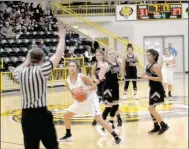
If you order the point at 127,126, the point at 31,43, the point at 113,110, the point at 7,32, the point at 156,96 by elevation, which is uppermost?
the point at 7,32

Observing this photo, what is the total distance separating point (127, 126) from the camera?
34.7 feet

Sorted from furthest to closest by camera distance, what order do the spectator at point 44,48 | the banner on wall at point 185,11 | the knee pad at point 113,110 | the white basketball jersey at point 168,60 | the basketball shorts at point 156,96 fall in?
the banner on wall at point 185,11 < the spectator at point 44,48 < the white basketball jersey at point 168,60 < the knee pad at point 113,110 < the basketball shorts at point 156,96

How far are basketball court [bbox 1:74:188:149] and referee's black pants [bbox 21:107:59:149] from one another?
133 inches

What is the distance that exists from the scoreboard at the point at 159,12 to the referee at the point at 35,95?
21.1m

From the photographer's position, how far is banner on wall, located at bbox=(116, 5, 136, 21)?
25391 millimetres

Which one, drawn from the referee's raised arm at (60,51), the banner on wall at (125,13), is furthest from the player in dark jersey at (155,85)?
the banner on wall at (125,13)

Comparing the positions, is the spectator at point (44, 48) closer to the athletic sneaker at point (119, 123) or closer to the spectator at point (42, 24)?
the spectator at point (42, 24)

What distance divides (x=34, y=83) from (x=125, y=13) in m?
21.0

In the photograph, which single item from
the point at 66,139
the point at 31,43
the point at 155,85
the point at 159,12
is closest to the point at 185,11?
the point at 159,12

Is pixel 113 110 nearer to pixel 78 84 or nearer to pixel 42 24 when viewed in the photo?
pixel 78 84

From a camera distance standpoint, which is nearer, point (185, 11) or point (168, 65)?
point (168, 65)

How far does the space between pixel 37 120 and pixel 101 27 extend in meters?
20.9

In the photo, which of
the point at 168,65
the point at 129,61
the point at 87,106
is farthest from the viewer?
the point at 168,65

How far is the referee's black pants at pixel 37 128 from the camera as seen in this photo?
5.18 metres
